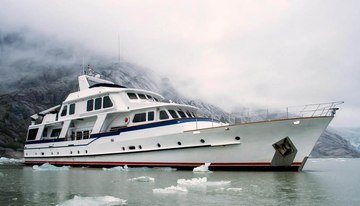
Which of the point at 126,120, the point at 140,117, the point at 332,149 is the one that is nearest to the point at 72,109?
the point at 126,120

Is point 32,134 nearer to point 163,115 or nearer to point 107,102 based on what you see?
point 107,102

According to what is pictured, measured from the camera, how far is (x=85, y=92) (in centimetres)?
2328

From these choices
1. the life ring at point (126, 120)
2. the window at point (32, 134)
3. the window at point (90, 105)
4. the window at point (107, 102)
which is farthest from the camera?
the window at point (32, 134)

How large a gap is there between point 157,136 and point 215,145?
3505 mm

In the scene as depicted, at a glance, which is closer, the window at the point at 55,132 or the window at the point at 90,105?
the window at the point at 90,105

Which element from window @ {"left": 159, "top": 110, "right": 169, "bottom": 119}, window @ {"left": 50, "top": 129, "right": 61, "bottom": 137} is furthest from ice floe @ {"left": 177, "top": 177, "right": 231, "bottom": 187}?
window @ {"left": 50, "top": 129, "right": 61, "bottom": 137}

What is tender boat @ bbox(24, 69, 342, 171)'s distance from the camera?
1574cm

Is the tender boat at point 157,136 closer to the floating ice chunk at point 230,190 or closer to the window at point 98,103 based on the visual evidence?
the window at point 98,103

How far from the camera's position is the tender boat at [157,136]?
1574cm

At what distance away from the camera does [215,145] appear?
1650cm

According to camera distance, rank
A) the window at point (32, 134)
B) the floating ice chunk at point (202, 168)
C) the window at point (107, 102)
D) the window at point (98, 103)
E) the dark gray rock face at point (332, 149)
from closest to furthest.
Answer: the floating ice chunk at point (202, 168), the window at point (107, 102), the window at point (98, 103), the window at point (32, 134), the dark gray rock face at point (332, 149)

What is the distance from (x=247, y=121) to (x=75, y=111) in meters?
13.1

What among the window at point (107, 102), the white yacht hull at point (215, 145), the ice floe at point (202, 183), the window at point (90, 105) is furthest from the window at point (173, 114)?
the ice floe at point (202, 183)

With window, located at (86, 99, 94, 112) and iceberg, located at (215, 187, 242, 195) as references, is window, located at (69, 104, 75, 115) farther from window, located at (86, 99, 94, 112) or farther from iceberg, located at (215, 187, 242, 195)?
iceberg, located at (215, 187, 242, 195)
